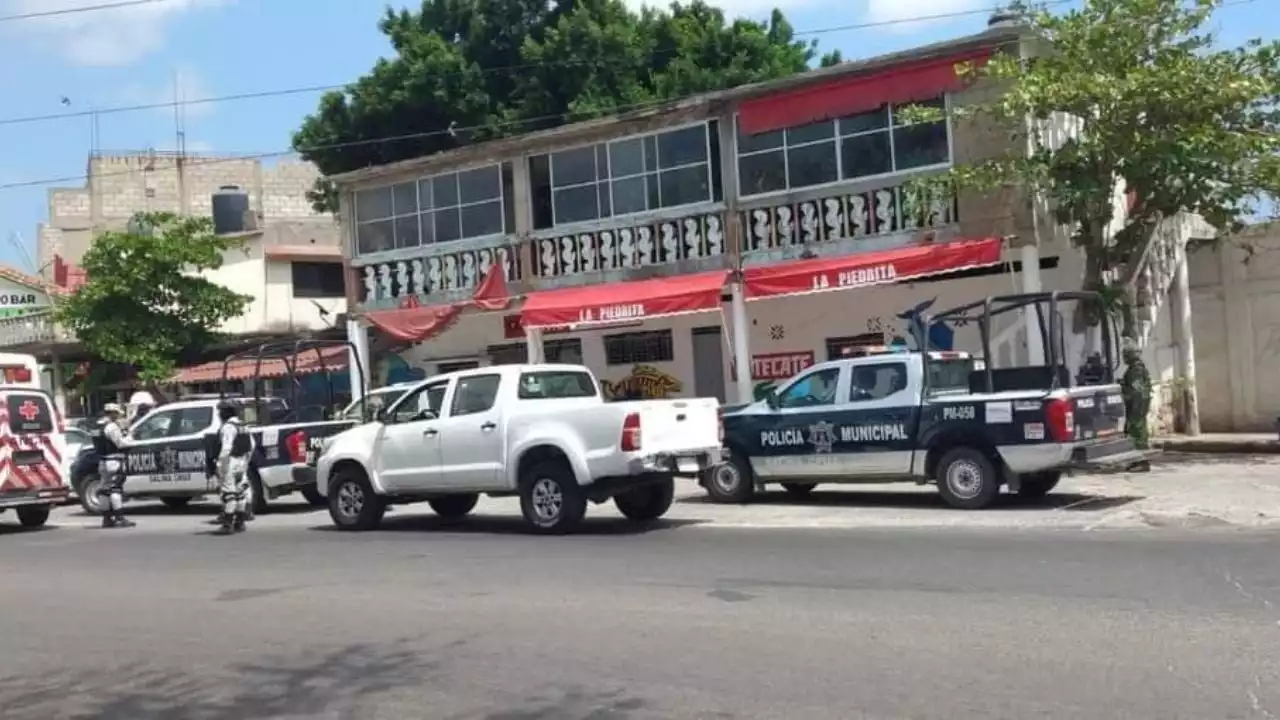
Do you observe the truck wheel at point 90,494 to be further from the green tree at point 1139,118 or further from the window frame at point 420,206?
the green tree at point 1139,118

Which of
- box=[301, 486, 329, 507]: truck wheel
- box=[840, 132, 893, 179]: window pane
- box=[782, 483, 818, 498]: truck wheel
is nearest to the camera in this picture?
box=[782, 483, 818, 498]: truck wheel

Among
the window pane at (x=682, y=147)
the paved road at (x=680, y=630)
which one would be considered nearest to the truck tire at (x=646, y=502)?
the paved road at (x=680, y=630)

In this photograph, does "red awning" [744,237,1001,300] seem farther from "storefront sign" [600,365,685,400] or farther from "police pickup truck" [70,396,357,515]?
"police pickup truck" [70,396,357,515]

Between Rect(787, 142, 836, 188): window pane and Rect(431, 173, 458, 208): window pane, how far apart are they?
7512 mm

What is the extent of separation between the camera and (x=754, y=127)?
2105cm

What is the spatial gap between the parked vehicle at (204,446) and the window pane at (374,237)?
25.1 feet

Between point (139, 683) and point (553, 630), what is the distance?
245 cm

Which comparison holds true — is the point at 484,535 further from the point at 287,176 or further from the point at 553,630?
the point at 287,176

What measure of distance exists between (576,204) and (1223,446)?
453 inches

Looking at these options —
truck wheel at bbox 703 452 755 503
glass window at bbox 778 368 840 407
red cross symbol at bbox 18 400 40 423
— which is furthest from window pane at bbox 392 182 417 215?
glass window at bbox 778 368 840 407

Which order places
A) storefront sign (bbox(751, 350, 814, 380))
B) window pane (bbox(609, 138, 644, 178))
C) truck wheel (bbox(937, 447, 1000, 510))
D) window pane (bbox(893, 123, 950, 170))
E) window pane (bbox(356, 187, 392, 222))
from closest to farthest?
truck wheel (bbox(937, 447, 1000, 510)) → window pane (bbox(893, 123, 950, 170)) → storefront sign (bbox(751, 350, 814, 380)) → window pane (bbox(609, 138, 644, 178)) → window pane (bbox(356, 187, 392, 222))

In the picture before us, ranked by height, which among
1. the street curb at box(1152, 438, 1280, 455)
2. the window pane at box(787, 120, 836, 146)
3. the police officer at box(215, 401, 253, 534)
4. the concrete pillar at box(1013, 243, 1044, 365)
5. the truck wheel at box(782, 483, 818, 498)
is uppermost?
the window pane at box(787, 120, 836, 146)

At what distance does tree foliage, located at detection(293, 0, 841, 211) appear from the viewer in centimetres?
3291

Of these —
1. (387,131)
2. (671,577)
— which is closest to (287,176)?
(387,131)
